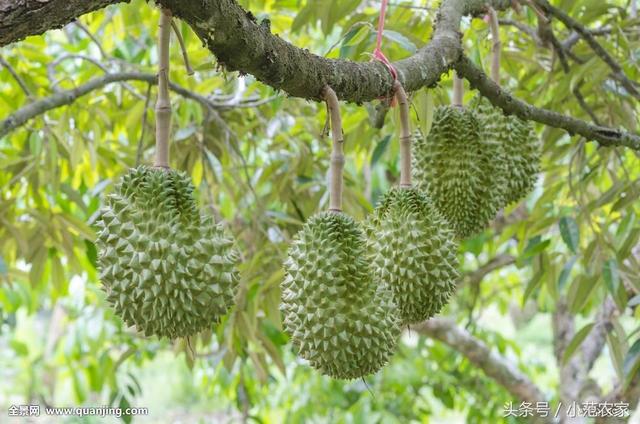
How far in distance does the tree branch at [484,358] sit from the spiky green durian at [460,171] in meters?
2.01

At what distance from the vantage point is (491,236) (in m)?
3.65

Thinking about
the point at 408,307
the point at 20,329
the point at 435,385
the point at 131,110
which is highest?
the point at 20,329

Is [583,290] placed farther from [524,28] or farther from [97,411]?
[97,411]

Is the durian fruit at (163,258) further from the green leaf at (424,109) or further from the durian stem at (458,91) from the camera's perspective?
the durian stem at (458,91)

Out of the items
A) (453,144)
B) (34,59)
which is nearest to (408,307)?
(453,144)

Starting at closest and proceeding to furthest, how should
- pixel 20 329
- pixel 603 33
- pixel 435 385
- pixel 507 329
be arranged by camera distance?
→ pixel 603 33
pixel 435 385
pixel 20 329
pixel 507 329

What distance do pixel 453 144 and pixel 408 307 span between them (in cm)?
44

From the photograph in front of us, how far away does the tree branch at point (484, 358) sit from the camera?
358 cm

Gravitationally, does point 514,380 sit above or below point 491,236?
below

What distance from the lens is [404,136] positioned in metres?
1.36

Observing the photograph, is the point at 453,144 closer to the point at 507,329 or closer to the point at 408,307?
the point at 408,307

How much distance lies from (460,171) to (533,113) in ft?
0.87

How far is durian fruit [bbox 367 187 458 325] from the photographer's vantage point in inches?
52.5

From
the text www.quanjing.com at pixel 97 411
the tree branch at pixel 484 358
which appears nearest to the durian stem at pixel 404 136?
the text www.quanjing.com at pixel 97 411
